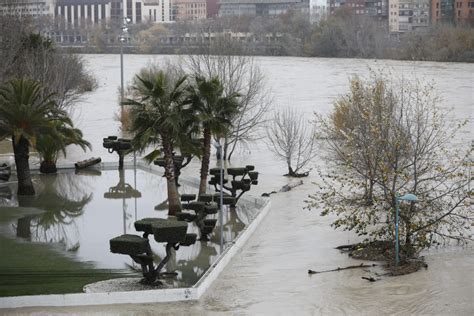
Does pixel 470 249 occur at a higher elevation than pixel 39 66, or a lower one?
lower

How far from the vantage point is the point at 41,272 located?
2375cm

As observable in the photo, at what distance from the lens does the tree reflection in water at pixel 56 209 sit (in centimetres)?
2770

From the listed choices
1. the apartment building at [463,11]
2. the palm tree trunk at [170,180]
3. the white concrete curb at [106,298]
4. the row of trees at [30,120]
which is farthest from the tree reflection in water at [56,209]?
the apartment building at [463,11]

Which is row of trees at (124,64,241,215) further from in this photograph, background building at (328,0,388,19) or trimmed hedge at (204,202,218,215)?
background building at (328,0,388,19)

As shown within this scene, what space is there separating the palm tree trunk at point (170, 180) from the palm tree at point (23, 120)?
14.5ft

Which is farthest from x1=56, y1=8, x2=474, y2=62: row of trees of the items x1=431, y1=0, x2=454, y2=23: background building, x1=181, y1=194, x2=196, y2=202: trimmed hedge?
x1=181, y1=194, x2=196, y2=202: trimmed hedge

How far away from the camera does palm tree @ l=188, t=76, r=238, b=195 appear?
30672 mm

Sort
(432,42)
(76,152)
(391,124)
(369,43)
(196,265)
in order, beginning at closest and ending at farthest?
Result: (196,265) → (391,124) → (76,152) → (432,42) → (369,43)

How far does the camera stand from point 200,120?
3061 centimetres

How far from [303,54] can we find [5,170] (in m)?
97.9

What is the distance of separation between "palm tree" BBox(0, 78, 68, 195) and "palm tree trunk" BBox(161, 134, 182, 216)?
4411 mm

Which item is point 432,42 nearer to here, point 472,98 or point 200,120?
point 472,98

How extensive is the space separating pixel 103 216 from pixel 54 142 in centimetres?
507

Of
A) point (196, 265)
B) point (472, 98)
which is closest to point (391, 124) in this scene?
point (196, 265)
